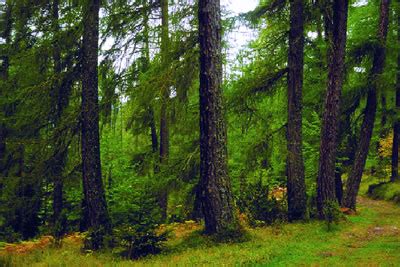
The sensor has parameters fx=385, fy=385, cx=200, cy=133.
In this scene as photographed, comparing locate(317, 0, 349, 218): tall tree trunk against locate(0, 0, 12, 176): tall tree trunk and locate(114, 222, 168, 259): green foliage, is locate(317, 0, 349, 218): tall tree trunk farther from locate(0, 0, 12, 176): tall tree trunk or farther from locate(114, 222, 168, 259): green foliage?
locate(0, 0, 12, 176): tall tree trunk

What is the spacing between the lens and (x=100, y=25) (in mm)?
10023

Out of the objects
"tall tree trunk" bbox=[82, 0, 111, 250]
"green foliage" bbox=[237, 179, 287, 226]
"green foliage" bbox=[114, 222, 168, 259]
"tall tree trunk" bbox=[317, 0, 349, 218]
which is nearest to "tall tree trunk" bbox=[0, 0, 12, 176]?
"tall tree trunk" bbox=[82, 0, 111, 250]

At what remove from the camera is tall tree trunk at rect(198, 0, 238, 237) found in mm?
8547

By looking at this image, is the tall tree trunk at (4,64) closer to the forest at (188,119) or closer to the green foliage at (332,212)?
the forest at (188,119)

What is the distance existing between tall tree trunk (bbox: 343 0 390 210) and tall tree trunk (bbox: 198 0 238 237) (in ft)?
23.1

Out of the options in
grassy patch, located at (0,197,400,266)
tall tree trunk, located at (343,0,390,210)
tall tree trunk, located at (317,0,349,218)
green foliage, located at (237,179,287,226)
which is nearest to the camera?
grassy patch, located at (0,197,400,266)

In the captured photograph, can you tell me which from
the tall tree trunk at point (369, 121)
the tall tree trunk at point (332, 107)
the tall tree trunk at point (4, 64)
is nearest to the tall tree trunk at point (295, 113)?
the tall tree trunk at point (332, 107)

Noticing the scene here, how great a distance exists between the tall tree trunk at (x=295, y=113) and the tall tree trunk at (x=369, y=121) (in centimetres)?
325

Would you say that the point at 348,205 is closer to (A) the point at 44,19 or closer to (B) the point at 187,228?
(B) the point at 187,228

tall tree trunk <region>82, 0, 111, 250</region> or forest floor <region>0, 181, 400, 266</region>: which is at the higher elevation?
tall tree trunk <region>82, 0, 111, 250</region>

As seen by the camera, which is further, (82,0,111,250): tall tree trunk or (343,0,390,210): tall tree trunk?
(343,0,390,210): tall tree trunk

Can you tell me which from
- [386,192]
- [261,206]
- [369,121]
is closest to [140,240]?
[261,206]

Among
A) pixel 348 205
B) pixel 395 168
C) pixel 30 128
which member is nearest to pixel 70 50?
pixel 30 128

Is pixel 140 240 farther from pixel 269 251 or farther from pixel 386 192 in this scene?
pixel 386 192
